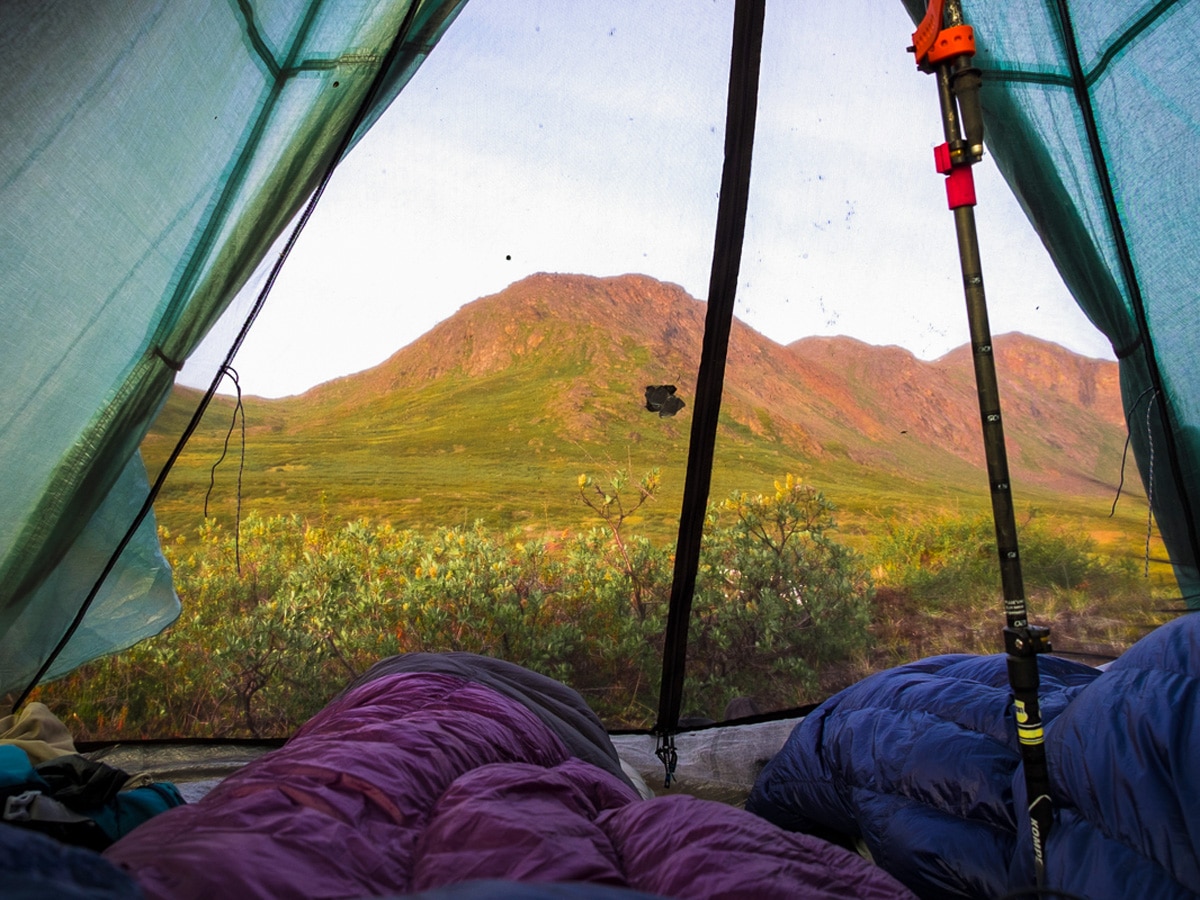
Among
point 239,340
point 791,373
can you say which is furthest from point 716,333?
point 239,340

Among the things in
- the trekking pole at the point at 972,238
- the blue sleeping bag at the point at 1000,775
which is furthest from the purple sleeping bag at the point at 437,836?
the trekking pole at the point at 972,238

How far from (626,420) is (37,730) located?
1.42m

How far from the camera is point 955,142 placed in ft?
4.06

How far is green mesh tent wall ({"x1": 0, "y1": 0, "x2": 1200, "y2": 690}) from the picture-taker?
4.70 ft

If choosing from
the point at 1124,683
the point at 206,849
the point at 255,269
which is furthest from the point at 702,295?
the point at 206,849

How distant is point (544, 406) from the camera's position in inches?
87.4

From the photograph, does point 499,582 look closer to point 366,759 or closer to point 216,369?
point 216,369

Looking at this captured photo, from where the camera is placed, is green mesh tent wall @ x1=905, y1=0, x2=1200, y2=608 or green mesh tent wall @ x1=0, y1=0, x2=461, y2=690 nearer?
green mesh tent wall @ x1=0, y1=0, x2=461, y2=690

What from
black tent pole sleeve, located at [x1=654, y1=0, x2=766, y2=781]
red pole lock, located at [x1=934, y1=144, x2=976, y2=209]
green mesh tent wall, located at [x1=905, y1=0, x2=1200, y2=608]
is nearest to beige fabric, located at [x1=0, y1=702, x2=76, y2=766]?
black tent pole sleeve, located at [x1=654, y1=0, x2=766, y2=781]

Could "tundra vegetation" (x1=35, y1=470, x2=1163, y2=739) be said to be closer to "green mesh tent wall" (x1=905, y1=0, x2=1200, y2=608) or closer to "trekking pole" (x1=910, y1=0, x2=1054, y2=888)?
"green mesh tent wall" (x1=905, y1=0, x2=1200, y2=608)

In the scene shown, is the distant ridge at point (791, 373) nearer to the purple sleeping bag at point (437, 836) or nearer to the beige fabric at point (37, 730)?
the beige fabric at point (37, 730)

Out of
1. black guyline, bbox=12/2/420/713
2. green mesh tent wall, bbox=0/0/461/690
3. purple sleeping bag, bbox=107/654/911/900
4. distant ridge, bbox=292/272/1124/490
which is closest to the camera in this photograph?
purple sleeping bag, bbox=107/654/911/900

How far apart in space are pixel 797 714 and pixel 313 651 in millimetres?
1232

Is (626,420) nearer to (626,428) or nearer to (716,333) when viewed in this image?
(626,428)
